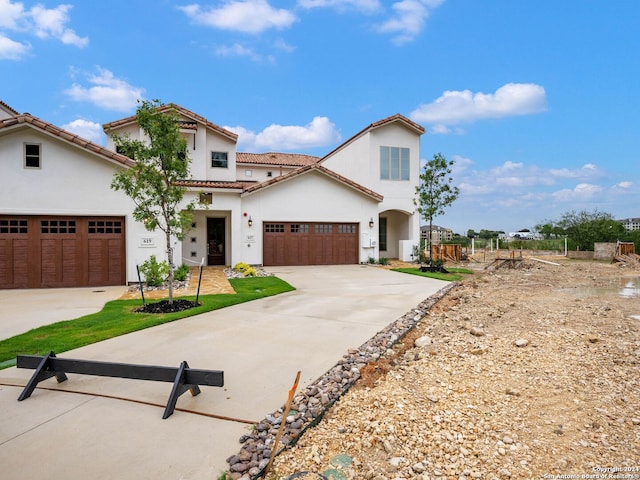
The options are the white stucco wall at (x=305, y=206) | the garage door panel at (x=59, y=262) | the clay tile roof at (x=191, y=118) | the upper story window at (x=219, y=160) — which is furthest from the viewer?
the upper story window at (x=219, y=160)

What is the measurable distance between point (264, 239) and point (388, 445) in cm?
1603

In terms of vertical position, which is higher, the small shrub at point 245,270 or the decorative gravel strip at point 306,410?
the small shrub at point 245,270

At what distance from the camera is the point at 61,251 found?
39.7 feet

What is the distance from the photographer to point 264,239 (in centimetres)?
1877

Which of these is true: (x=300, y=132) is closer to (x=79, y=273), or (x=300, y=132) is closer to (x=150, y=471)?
(x=79, y=273)

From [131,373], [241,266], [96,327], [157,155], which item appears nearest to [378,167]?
[241,266]

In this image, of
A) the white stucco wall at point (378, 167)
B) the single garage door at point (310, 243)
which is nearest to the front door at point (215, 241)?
the single garage door at point (310, 243)

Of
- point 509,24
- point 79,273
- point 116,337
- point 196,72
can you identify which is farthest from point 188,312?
point 509,24

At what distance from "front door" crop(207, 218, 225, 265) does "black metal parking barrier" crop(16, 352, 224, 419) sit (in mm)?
15408

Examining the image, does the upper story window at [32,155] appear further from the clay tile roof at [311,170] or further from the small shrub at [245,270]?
the clay tile roof at [311,170]

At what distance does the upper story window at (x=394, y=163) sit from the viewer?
22.2 metres

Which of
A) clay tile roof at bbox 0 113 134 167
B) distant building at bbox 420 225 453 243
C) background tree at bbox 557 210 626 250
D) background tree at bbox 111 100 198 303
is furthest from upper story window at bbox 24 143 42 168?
background tree at bbox 557 210 626 250

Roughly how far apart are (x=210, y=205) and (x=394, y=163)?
37.5 ft

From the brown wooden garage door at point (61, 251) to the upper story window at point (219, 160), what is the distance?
8.82 meters
